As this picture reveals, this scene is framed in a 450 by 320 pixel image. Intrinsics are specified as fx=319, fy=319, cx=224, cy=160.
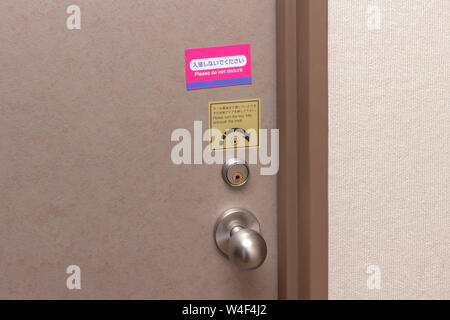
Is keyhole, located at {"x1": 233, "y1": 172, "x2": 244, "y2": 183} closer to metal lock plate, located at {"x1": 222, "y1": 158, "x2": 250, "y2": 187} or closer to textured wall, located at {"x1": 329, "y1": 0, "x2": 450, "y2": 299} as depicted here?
metal lock plate, located at {"x1": 222, "y1": 158, "x2": 250, "y2": 187}

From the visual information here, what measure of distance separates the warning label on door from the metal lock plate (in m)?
0.03

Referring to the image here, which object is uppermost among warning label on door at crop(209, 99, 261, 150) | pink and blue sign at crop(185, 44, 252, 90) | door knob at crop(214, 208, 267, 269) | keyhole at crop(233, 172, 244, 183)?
pink and blue sign at crop(185, 44, 252, 90)

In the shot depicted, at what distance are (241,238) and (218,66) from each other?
327 mm

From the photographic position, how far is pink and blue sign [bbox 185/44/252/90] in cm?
61

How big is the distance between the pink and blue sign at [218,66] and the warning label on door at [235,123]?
4 cm

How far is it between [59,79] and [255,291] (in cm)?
56

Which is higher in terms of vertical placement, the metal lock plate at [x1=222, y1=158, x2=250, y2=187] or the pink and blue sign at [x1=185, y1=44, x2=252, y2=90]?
the pink and blue sign at [x1=185, y1=44, x2=252, y2=90]

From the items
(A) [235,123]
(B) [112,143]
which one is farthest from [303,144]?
(B) [112,143]

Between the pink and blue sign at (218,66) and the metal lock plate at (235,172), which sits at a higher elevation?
the pink and blue sign at (218,66)

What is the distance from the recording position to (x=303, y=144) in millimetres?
594

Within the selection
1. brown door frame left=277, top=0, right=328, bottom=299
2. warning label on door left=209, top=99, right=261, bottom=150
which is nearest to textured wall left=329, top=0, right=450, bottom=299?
brown door frame left=277, top=0, right=328, bottom=299

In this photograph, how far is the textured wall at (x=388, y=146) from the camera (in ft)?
1.92

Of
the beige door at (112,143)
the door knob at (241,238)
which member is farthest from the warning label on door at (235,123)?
the door knob at (241,238)

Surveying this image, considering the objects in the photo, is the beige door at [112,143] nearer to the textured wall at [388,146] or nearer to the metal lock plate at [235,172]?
the metal lock plate at [235,172]
